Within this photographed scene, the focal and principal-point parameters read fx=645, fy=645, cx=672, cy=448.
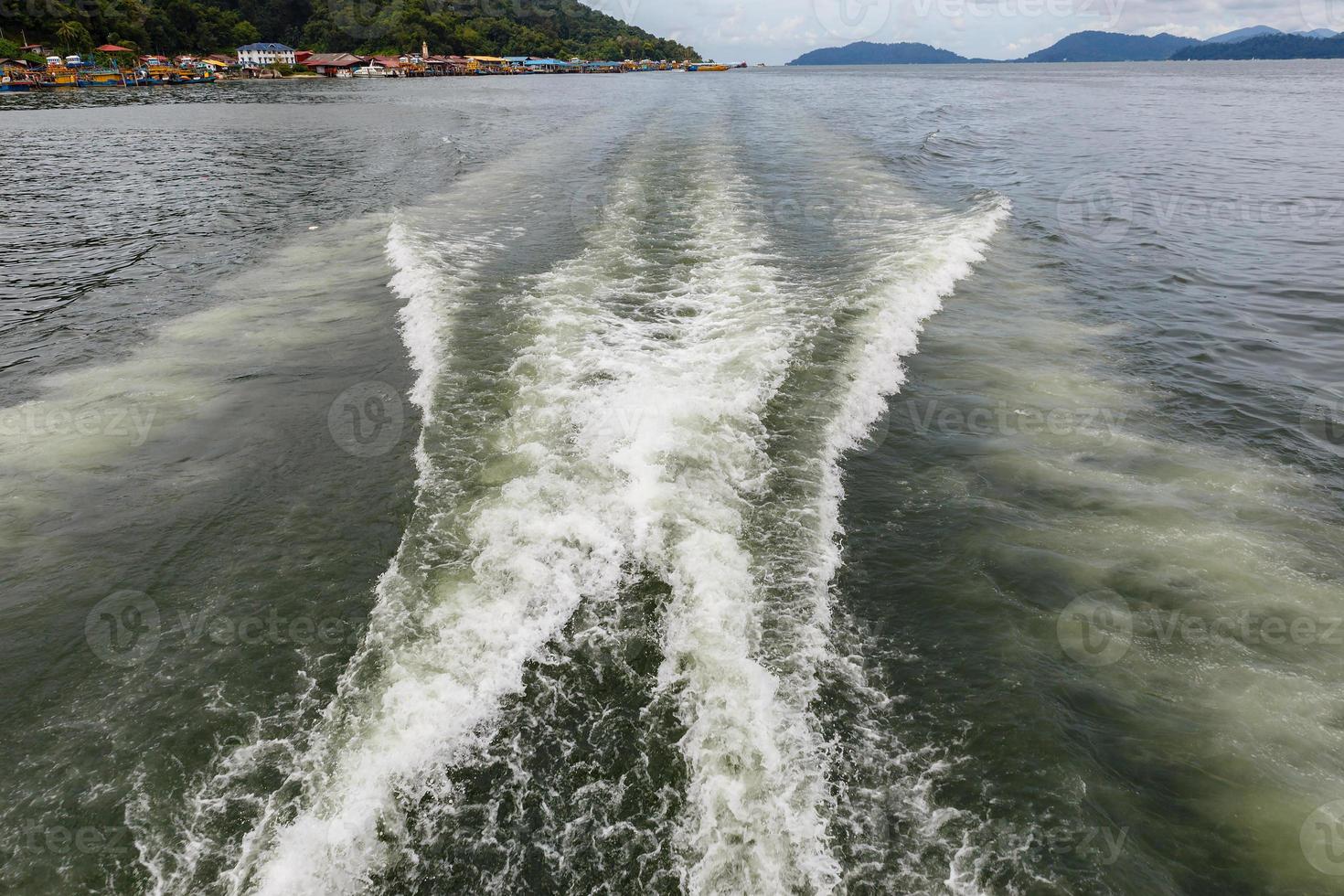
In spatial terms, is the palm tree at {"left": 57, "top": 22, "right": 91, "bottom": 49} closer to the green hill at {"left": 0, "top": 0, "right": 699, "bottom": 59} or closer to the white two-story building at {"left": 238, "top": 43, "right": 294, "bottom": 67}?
the green hill at {"left": 0, "top": 0, "right": 699, "bottom": 59}

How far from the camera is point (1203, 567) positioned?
597 cm

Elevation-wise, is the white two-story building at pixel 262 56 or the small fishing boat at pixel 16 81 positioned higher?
the white two-story building at pixel 262 56

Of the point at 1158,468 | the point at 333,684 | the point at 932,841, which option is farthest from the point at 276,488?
the point at 1158,468

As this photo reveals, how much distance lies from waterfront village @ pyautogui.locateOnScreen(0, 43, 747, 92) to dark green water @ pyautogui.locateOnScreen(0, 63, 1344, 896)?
104787mm

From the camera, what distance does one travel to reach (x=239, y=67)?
11494cm

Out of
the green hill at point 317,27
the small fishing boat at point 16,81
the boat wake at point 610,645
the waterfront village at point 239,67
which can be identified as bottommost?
the boat wake at point 610,645

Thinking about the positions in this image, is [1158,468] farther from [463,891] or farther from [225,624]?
[225,624]

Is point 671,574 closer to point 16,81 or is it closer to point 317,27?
point 16,81

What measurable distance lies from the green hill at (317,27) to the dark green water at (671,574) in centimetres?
12798

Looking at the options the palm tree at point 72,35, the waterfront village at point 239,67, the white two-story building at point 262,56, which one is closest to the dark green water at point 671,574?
the waterfront village at point 239,67

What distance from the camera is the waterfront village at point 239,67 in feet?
274

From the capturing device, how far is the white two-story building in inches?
4663

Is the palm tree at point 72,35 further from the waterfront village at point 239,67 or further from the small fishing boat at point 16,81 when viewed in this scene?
the small fishing boat at point 16,81

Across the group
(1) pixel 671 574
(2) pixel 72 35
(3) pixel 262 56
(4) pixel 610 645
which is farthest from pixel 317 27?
(4) pixel 610 645
